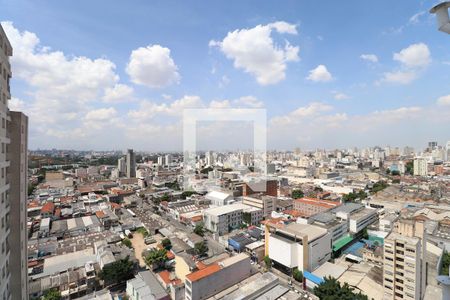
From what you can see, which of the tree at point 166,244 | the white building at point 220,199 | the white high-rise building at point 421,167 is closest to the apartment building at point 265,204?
the white building at point 220,199

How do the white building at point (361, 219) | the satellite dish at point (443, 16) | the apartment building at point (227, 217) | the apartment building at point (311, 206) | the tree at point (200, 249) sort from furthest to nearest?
the apartment building at point (311, 206) → the apartment building at point (227, 217) → the white building at point (361, 219) → the tree at point (200, 249) → the satellite dish at point (443, 16)

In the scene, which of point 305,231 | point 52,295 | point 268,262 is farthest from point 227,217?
point 52,295

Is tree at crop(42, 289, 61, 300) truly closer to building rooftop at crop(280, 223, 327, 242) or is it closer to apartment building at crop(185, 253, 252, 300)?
apartment building at crop(185, 253, 252, 300)

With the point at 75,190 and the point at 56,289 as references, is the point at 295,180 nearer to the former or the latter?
the point at 75,190

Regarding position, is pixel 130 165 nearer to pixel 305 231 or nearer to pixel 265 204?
pixel 265 204

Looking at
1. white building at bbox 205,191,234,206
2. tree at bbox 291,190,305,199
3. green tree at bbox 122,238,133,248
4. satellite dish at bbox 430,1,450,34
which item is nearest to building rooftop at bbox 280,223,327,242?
green tree at bbox 122,238,133,248

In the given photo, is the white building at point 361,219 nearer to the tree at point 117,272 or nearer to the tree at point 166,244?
the tree at point 166,244

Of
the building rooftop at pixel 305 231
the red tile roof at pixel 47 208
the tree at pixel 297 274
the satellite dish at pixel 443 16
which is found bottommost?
the tree at pixel 297 274
